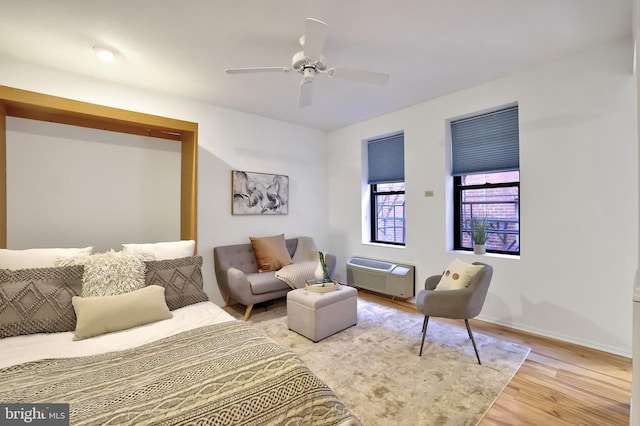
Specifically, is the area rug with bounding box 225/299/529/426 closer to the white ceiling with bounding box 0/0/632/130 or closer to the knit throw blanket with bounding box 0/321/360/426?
the knit throw blanket with bounding box 0/321/360/426

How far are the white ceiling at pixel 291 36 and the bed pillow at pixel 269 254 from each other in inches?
77.1

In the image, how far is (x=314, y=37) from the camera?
6.00 feet

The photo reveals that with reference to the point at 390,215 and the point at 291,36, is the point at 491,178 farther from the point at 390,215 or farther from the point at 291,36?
the point at 291,36

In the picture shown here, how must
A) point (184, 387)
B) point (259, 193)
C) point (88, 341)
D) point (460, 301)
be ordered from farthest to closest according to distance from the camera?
1. point (259, 193)
2. point (460, 301)
3. point (88, 341)
4. point (184, 387)

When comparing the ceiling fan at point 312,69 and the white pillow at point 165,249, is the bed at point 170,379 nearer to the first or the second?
the white pillow at point 165,249

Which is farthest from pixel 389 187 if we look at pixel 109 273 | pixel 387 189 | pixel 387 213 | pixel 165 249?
pixel 109 273

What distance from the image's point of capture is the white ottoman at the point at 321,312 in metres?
2.67

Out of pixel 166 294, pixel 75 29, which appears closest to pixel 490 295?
pixel 166 294

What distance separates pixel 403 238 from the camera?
14.0 ft

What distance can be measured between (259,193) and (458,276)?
2.82 meters

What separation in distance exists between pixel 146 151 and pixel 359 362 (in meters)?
3.30

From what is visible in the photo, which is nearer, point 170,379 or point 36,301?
point 170,379

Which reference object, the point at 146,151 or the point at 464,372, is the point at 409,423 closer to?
the point at 464,372

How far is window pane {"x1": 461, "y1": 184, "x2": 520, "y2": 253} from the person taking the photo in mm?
3156
